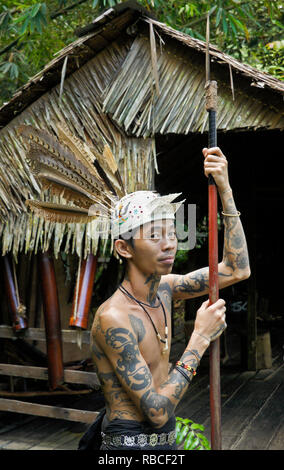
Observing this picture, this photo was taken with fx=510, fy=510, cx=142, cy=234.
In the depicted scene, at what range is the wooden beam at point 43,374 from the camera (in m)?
4.73

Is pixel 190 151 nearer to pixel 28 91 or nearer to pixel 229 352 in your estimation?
pixel 28 91

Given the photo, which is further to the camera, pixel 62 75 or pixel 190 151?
pixel 190 151

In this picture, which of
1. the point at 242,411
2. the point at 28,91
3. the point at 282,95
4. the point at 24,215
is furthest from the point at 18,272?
the point at 282,95

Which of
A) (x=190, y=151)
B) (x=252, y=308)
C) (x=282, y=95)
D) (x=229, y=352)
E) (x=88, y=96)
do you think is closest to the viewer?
(x=282, y=95)

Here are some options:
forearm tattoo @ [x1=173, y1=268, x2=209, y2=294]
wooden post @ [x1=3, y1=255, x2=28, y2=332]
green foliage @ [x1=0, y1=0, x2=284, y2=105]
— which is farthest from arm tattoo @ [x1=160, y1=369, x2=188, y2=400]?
green foliage @ [x1=0, y1=0, x2=284, y2=105]

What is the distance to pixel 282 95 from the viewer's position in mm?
3842

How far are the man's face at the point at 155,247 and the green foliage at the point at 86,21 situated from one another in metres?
4.50

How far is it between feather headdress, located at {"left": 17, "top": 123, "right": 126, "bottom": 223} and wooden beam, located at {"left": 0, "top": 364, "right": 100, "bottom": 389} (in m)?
2.33

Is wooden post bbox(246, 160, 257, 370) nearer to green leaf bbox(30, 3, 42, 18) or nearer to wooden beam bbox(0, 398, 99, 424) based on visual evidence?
wooden beam bbox(0, 398, 99, 424)

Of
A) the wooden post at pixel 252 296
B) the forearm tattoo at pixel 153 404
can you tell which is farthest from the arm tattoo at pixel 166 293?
the wooden post at pixel 252 296

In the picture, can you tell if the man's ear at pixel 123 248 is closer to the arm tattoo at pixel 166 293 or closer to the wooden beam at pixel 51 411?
the arm tattoo at pixel 166 293

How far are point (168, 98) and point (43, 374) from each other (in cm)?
291

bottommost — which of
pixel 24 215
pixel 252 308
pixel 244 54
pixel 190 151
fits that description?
pixel 252 308

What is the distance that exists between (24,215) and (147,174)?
4.08 ft
